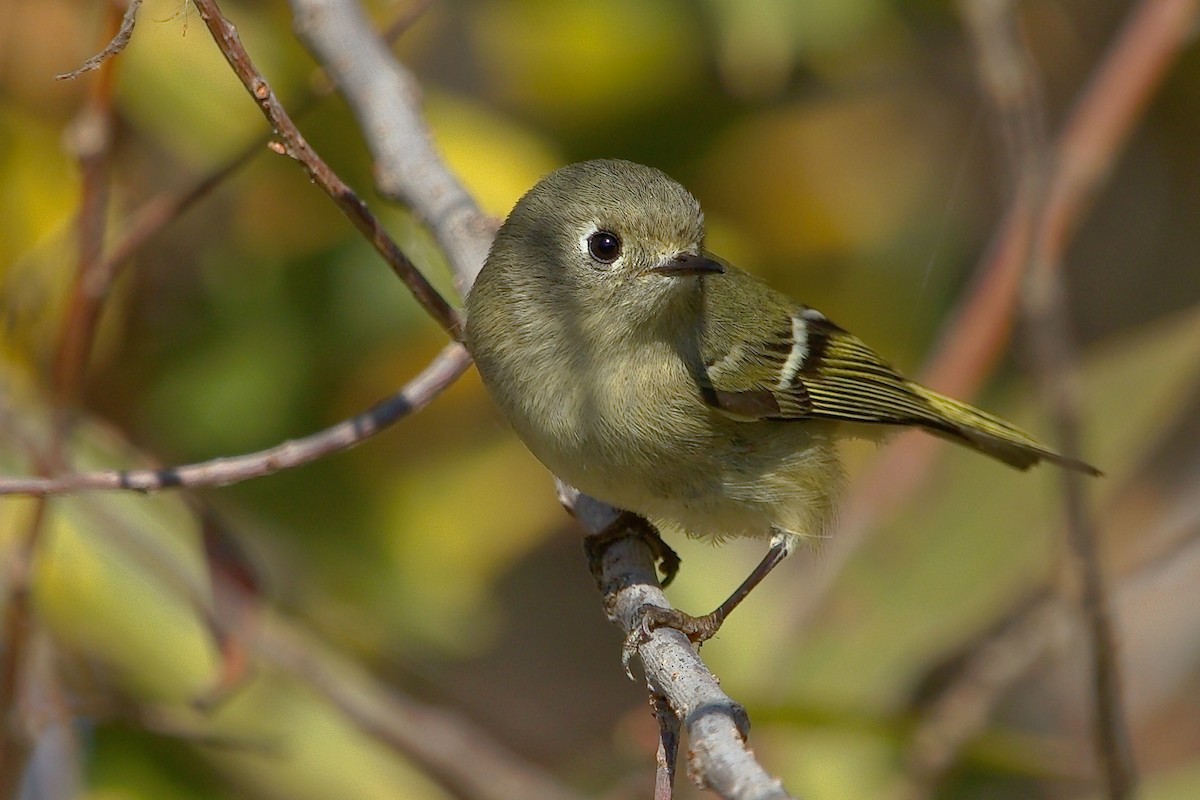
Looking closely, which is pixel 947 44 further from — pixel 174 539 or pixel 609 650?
pixel 174 539

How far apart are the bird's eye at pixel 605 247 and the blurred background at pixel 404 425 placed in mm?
299

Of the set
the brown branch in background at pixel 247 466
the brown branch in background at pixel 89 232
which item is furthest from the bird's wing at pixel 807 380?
the brown branch in background at pixel 89 232

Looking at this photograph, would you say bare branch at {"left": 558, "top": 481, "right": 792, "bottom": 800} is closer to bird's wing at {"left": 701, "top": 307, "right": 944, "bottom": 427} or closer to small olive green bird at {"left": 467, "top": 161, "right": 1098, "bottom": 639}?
small olive green bird at {"left": 467, "top": 161, "right": 1098, "bottom": 639}

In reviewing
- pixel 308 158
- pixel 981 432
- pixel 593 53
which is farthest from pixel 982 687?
pixel 308 158

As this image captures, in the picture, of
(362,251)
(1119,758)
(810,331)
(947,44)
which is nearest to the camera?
(1119,758)

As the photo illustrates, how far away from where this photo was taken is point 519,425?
2.23 meters

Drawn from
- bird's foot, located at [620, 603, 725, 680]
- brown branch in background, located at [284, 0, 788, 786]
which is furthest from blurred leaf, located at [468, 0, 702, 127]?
bird's foot, located at [620, 603, 725, 680]

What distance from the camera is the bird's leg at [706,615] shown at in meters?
1.87

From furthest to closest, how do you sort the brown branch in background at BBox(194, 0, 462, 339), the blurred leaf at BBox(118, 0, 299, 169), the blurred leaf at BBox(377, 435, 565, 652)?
the blurred leaf at BBox(377, 435, 565, 652)
the blurred leaf at BBox(118, 0, 299, 169)
the brown branch in background at BBox(194, 0, 462, 339)

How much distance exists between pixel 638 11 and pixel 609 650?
94.0 inches

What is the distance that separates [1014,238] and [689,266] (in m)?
1.24

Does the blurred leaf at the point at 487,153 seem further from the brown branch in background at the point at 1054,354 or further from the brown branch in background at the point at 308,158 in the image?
Result: the brown branch in background at the point at 1054,354

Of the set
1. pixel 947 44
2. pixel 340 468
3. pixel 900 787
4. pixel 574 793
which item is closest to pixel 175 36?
pixel 340 468

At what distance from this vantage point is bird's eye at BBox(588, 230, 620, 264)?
7.60 ft
